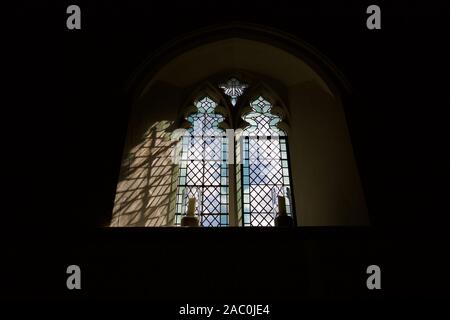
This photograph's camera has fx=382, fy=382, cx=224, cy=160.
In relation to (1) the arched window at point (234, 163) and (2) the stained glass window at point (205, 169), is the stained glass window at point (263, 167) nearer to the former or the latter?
(1) the arched window at point (234, 163)

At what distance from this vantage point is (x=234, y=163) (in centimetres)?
374

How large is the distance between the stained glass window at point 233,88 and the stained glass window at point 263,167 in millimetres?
209

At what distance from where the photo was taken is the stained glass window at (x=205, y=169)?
3488 millimetres

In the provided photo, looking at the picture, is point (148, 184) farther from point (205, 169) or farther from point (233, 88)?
point (233, 88)

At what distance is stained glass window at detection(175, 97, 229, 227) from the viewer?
3.49 m

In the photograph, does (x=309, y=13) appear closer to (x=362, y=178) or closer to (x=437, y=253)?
(x=362, y=178)

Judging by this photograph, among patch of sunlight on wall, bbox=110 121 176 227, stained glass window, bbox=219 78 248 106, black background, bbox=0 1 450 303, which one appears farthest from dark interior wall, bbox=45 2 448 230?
stained glass window, bbox=219 78 248 106

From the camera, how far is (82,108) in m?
3.17

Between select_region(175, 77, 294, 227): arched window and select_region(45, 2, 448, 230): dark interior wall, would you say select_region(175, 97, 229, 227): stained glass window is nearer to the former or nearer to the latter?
select_region(175, 77, 294, 227): arched window

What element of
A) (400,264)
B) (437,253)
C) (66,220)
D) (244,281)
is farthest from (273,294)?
(66,220)

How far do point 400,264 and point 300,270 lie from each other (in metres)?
0.61

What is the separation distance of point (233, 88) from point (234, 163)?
110 centimetres

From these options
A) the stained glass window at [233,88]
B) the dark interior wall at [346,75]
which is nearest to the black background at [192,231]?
the dark interior wall at [346,75]

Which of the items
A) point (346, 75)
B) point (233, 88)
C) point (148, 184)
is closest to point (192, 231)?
point (148, 184)
